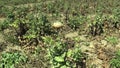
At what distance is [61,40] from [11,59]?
86.1 inches

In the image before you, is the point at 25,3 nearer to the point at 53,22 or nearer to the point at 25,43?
the point at 53,22

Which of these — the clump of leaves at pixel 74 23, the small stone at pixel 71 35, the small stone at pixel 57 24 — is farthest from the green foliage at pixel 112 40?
the small stone at pixel 57 24

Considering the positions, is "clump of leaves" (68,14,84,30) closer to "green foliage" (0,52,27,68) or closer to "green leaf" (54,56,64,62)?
"green foliage" (0,52,27,68)

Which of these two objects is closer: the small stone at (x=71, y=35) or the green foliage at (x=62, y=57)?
the green foliage at (x=62, y=57)

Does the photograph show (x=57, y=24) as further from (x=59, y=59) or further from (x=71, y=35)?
(x=59, y=59)

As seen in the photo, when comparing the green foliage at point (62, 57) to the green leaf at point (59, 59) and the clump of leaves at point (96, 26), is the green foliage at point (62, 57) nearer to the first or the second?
the green leaf at point (59, 59)

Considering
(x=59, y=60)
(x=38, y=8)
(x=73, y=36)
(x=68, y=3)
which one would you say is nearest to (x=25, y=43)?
(x=73, y=36)

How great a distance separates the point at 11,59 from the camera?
750 cm

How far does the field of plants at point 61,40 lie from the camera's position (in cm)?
732

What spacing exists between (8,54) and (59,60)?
5.57ft

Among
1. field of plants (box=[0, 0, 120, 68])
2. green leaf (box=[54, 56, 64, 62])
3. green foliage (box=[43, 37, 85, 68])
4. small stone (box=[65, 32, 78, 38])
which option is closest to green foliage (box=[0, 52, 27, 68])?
field of plants (box=[0, 0, 120, 68])

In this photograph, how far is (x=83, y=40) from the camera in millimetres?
9500

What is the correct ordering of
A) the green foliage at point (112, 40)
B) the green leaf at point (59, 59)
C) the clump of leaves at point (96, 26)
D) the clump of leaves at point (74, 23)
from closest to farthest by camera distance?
the green leaf at point (59, 59) → the green foliage at point (112, 40) → the clump of leaves at point (96, 26) → the clump of leaves at point (74, 23)

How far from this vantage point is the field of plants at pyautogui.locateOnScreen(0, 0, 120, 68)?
24.0 feet
